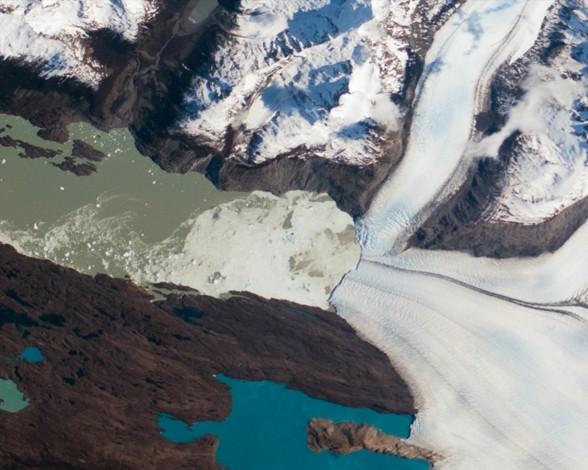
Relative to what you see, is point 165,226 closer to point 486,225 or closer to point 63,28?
point 63,28

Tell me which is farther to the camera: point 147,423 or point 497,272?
point 497,272

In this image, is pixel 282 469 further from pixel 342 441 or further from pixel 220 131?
pixel 220 131

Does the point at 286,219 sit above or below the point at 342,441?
above

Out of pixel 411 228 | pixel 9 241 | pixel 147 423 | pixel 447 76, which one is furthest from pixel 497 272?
pixel 9 241

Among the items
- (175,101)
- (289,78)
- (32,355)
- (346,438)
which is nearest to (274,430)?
(346,438)

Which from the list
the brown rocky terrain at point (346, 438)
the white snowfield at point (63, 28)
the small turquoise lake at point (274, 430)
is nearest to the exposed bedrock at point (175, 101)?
the white snowfield at point (63, 28)

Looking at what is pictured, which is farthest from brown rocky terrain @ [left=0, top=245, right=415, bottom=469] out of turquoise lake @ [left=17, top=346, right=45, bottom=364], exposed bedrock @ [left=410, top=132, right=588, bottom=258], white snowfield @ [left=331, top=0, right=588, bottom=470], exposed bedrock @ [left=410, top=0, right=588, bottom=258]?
exposed bedrock @ [left=410, top=0, right=588, bottom=258]

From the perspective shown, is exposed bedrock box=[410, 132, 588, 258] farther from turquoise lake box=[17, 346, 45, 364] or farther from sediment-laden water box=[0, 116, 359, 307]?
turquoise lake box=[17, 346, 45, 364]

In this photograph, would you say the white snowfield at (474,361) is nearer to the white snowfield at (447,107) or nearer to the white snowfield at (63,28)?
the white snowfield at (447,107)
